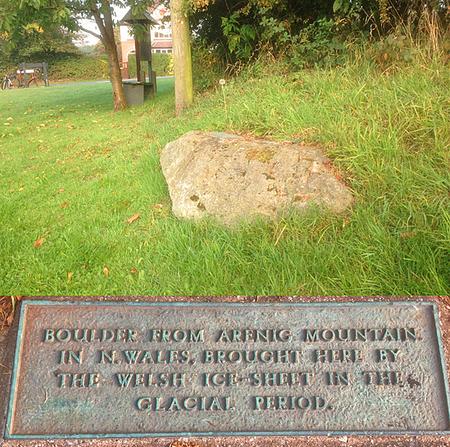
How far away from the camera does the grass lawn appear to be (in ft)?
10.7

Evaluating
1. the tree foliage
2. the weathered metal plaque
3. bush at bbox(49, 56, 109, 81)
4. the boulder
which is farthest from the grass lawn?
bush at bbox(49, 56, 109, 81)

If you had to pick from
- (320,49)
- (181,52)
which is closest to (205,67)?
(181,52)

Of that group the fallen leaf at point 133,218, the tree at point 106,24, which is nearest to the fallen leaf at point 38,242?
the fallen leaf at point 133,218

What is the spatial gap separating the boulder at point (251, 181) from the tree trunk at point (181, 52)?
3.63m

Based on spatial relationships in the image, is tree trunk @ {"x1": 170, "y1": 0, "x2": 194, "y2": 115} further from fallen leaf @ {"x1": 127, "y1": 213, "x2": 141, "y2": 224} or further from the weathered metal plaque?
the weathered metal plaque

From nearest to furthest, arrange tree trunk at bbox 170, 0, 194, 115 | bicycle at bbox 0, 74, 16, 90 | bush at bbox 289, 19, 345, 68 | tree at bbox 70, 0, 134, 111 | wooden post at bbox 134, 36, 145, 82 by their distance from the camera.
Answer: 1. bush at bbox 289, 19, 345, 68
2. tree trunk at bbox 170, 0, 194, 115
3. tree at bbox 70, 0, 134, 111
4. wooden post at bbox 134, 36, 145, 82
5. bicycle at bbox 0, 74, 16, 90

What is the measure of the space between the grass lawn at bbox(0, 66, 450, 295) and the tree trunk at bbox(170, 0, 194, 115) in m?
2.04

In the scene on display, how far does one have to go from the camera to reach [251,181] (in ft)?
13.4

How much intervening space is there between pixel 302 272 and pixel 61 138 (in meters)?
5.67

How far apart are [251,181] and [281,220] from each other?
0.45 metres

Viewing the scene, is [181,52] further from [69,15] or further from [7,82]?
[7,82]

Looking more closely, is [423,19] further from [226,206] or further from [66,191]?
[66,191]

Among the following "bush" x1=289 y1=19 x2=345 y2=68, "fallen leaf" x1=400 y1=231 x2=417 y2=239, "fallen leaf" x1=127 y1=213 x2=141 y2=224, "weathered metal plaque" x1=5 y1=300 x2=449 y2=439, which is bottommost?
"weathered metal plaque" x1=5 y1=300 x2=449 y2=439

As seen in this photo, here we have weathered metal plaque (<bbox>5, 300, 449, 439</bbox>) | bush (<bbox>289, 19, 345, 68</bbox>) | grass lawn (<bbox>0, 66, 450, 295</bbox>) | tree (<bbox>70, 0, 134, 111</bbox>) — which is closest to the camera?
weathered metal plaque (<bbox>5, 300, 449, 439</bbox>)
